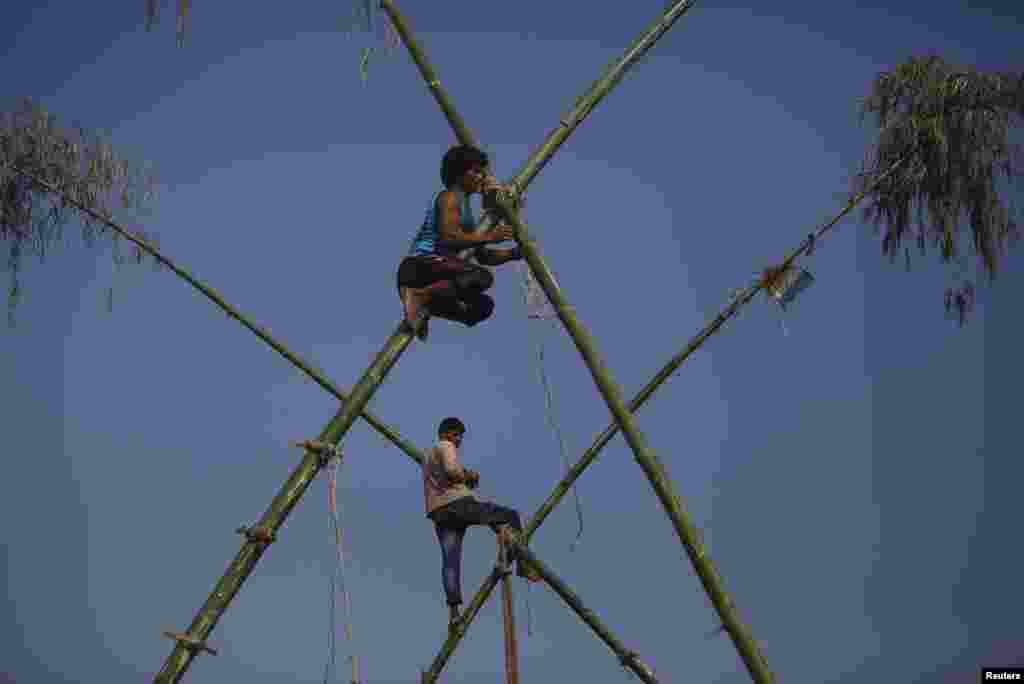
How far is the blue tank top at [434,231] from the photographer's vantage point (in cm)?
827

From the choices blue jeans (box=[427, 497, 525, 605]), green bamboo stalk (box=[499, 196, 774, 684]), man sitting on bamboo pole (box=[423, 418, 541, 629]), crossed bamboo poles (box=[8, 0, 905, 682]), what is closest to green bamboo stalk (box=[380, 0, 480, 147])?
crossed bamboo poles (box=[8, 0, 905, 682])

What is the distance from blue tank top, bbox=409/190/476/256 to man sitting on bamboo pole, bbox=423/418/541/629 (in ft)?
5.09

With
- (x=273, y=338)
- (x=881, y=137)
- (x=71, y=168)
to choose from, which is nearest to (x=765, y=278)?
(x=881, y=137)

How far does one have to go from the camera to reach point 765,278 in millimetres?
9273

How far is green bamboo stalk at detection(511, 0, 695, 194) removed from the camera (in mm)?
8266

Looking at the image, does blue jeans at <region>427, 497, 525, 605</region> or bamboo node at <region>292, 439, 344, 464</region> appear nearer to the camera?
bamboo node at <region>292, 439, 344, 464</region>

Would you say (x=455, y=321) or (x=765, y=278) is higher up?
(x=765, y=278)

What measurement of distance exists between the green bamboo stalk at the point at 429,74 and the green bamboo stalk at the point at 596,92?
1.38ft

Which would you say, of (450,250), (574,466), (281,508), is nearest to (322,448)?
(281,508)

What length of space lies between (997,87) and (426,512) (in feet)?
17.0

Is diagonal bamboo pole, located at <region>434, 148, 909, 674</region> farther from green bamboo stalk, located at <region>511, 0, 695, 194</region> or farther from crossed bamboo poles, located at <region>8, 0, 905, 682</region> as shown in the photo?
green bamboo stalk, located at <region>511, 0, 695, 194</region>

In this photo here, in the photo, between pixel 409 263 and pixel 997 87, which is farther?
pixel 997 87

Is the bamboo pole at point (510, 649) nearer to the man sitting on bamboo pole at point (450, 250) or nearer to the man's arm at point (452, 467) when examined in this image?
the man's arm at point (452, 467)

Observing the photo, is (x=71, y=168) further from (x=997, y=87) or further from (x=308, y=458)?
(x=997, y=87)
